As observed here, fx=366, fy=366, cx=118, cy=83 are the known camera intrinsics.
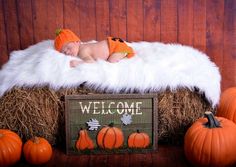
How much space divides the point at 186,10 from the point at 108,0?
0.53 metres

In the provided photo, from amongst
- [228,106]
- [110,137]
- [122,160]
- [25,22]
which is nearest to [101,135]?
[110,137]

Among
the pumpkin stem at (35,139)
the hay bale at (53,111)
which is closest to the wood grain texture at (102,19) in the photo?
the hay bale at (53,111)

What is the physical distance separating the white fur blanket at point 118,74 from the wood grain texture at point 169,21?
503 mm

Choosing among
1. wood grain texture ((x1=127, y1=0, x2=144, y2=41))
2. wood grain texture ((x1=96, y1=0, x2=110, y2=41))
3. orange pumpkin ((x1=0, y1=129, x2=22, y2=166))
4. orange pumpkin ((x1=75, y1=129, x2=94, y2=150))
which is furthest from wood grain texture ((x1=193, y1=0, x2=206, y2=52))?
orange pumpkin ((x1=0, y1=129, x2=22, y2=166))

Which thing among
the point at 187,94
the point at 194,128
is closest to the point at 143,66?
the point at 187,94

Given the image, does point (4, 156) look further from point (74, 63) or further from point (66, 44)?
point (66, 44)

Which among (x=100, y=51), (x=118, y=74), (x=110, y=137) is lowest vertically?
(x=110, y=137)

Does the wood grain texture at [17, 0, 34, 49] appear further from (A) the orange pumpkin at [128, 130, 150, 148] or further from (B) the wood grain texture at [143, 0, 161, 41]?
(A) the orange pumpkin at [128, 130, 150, 148]

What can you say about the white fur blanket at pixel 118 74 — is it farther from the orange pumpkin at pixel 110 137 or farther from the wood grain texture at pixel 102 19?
the wood grain texture at pixel 102 19

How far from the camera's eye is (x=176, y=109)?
6.48ft

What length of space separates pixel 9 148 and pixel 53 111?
0.97ft

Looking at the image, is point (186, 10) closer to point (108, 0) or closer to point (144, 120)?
point (108, 0)

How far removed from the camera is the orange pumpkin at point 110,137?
193 centimetres

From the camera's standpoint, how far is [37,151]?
5.95ft
